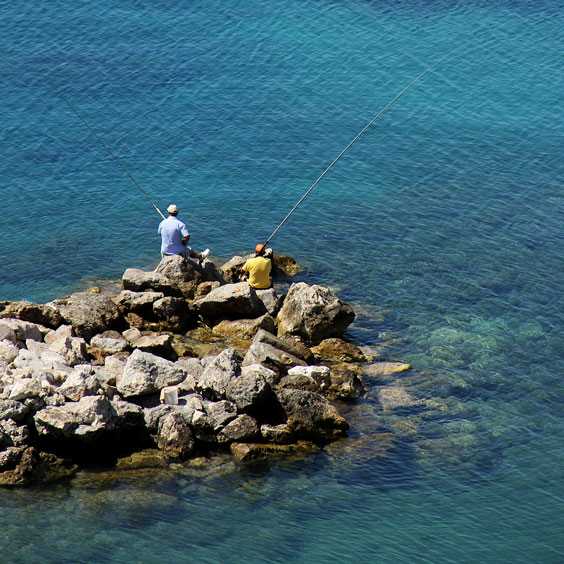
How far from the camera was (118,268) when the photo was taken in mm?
24609

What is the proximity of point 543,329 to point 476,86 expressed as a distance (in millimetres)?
17664

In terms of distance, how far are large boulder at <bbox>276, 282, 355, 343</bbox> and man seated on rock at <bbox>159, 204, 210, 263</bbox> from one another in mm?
2933

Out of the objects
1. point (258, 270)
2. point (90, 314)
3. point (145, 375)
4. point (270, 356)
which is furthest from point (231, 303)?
point (145, 375)

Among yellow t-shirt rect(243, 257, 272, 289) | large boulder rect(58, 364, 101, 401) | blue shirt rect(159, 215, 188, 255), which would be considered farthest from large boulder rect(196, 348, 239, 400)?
blue shirt rect(159, 215, 188, 255)

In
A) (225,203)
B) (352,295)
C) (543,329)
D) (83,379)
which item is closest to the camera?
(83,379)

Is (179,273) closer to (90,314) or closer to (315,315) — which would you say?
(90,314)

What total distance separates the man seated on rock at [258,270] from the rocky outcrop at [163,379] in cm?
76

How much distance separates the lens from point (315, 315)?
20.5 meters

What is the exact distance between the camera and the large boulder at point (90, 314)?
64.1 feet

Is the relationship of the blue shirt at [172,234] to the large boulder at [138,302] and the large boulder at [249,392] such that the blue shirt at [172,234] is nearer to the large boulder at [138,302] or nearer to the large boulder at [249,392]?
the large boulder at [138,302]

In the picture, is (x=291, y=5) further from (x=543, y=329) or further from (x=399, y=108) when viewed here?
(x=543, y=329)

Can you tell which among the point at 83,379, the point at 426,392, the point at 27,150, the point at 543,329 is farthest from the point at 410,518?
the point at 27,150

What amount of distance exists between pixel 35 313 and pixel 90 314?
121cm

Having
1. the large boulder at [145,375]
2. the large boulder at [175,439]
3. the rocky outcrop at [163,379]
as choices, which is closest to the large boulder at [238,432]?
the rocky outcrop at [163,379]
